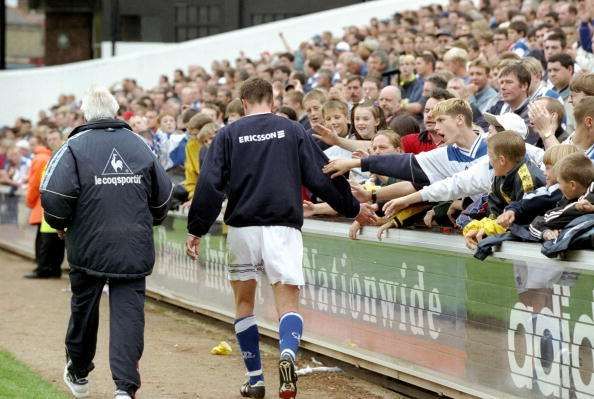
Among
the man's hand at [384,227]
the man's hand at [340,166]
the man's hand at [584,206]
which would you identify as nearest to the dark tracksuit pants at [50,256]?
the man's hand at [384,227]

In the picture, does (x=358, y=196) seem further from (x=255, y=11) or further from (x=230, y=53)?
(x=255, y=11)

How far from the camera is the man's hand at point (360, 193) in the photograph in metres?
9.09

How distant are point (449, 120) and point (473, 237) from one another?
976 mm

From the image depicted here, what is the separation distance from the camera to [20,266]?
19.4 meters

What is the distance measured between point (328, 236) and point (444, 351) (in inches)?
78.5

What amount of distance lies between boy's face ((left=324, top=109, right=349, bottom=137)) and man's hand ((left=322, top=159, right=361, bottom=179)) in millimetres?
2022

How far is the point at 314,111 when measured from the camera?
11703 millimetres

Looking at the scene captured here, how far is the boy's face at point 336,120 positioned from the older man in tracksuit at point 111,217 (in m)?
2.45

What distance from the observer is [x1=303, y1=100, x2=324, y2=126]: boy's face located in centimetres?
1164

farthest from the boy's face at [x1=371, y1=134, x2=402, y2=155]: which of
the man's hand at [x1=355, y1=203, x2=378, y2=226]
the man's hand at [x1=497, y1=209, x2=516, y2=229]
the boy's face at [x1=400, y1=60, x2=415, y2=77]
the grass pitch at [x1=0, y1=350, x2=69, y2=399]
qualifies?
the boy's face at [x1=400, y1=60, x2=415, y2=77]

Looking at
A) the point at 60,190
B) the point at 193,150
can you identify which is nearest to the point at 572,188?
the point at 60,190

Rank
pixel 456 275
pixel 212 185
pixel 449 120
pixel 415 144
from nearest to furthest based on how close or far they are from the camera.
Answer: pixel 456 275
pixel 449 120
pixel 212 185
pixel 415 144

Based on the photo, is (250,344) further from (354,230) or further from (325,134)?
(325,134)

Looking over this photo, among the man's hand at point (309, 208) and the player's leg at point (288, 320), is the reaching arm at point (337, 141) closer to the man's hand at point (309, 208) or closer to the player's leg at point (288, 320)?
the man's hand at point (309, 208)
